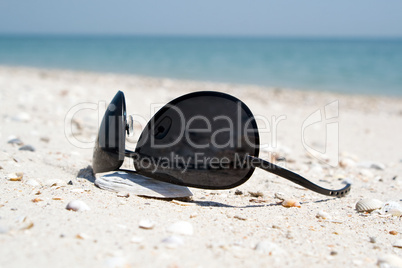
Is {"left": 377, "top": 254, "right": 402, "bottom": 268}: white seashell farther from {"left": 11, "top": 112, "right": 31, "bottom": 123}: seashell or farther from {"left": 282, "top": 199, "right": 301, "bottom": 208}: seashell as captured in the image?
{"left": 11, "top": 112, "right": 31, "bottom": 123}: seashell

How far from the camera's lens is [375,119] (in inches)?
254

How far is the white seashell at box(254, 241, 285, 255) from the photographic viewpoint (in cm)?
138

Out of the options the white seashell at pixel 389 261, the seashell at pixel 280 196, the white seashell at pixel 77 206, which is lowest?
the white seashell at pixel 389 261

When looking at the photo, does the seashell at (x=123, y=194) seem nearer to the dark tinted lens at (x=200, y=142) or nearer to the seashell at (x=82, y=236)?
the dark tinted lens at (x=200, y=142)

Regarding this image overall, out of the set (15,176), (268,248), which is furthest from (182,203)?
(15,176)

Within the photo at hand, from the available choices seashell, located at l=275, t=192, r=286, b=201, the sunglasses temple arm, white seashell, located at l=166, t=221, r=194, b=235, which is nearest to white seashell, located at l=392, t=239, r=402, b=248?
the sunglasses temple arm

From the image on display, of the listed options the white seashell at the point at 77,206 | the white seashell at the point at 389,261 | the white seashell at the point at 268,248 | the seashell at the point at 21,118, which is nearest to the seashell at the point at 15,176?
the white seashell at the point at 77,206

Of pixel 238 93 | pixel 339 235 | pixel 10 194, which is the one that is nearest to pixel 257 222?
pixel 339 235

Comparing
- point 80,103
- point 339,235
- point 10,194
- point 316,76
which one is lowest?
point 339,235

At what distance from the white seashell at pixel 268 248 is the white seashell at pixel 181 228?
27 cm

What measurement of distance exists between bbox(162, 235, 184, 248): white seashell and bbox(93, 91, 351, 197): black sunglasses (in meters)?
0.57

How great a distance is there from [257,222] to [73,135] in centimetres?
243

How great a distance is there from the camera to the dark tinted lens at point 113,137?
1.94 m

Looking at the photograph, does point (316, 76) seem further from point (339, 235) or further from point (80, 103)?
point (339, 235)
